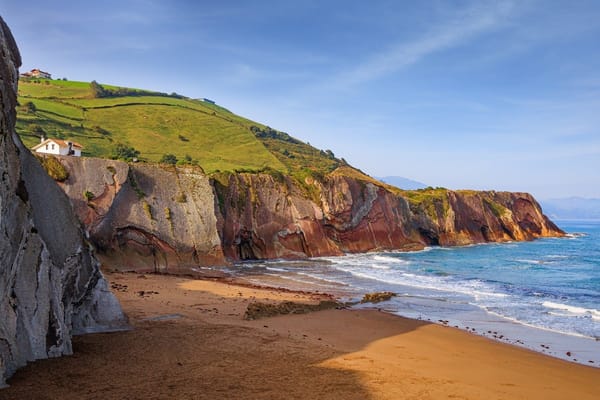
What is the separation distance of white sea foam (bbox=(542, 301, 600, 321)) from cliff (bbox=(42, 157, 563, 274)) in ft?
74.8

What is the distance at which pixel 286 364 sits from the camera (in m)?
11.0

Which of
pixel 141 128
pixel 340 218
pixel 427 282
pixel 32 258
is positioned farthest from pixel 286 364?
pixel 141 128

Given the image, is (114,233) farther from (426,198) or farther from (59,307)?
(426,198)

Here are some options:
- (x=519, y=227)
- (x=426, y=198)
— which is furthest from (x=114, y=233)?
(x=519, y=227)

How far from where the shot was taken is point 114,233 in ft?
107

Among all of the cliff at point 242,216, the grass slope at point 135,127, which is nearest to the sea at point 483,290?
the cliff at point 242,216

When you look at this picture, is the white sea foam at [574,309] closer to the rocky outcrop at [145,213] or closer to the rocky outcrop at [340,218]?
the rocky outcrop at [145,213]

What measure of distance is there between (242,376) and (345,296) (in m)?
16.1

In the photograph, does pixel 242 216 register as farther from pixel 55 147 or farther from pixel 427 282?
pixel 55 147

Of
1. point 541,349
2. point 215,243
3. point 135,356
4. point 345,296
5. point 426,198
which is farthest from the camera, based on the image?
point 426,198

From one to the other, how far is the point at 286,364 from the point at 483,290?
73.9ft

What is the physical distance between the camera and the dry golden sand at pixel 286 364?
8.83 metres

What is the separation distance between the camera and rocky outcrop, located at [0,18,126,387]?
27.0ft

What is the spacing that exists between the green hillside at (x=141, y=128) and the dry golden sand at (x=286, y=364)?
54762mm
